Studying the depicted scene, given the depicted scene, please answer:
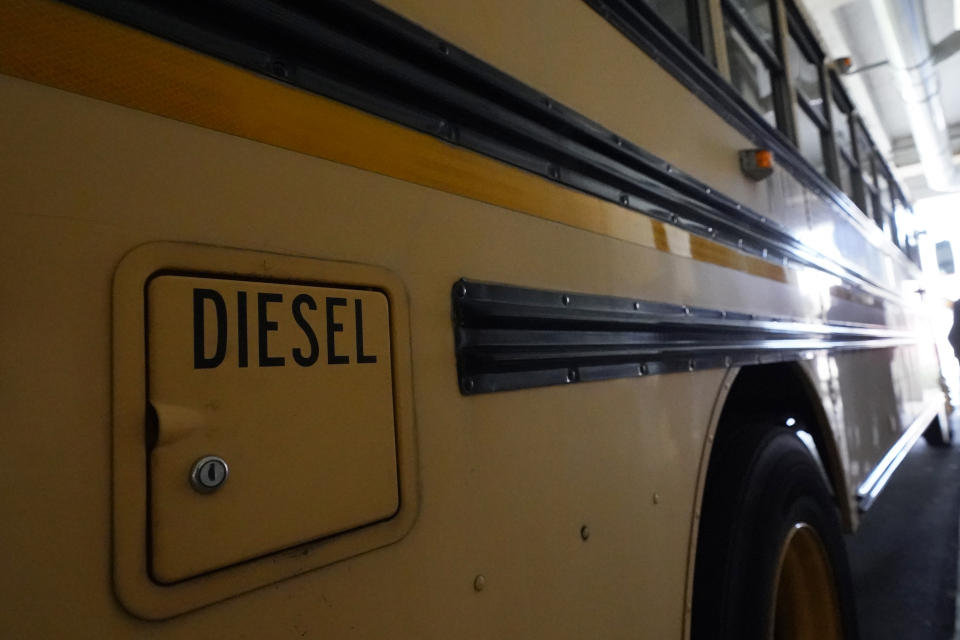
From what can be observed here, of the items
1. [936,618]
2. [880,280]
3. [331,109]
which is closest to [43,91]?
[331,109]

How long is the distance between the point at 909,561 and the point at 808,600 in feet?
6.39

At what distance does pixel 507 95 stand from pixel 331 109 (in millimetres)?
285

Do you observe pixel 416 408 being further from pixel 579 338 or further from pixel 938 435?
pixel 938 435

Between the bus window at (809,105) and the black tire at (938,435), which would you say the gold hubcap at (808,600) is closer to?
the bus window at (809,105)

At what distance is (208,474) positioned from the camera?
0.45 meters

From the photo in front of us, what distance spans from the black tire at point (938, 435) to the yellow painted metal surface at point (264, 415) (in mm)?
6848

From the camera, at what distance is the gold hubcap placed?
4.99 feet

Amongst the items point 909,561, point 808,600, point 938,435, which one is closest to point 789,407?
point 808,600

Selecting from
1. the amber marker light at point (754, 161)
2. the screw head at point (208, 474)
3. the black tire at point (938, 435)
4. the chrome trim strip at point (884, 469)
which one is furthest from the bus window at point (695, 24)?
the black tire at point (938, 435)

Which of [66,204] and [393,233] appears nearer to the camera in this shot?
[66,204]

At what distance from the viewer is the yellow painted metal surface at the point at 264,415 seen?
1.43 ft

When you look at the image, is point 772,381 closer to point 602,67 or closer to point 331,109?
point 602,67

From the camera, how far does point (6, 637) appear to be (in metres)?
0.37

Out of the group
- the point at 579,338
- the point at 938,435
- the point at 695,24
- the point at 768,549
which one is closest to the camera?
the point at 579,338
